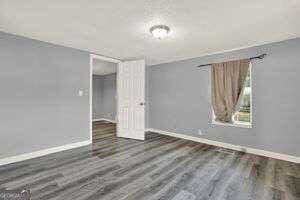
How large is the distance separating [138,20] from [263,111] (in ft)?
9.79

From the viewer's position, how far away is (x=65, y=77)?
11.9 feet

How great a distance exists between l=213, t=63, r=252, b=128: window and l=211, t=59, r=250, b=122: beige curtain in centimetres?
10

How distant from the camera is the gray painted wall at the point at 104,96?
24.8 feet

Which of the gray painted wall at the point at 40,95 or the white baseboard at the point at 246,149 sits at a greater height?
the gray painted wall at the point at 40,95

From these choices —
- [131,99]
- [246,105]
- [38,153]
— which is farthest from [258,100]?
[38,153]

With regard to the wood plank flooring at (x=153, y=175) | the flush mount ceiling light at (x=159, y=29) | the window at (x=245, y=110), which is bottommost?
the wood plank flooring at (x=153, y=175)

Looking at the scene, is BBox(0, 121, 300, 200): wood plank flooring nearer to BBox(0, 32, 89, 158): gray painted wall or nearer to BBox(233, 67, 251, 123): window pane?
BBox(0, 32, 89, 158): gray painted wall

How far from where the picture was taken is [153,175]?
Answer: 245 centimetres

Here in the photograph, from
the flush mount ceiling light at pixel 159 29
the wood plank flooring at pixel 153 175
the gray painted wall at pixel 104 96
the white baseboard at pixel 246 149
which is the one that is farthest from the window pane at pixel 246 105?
the gray painted wall at pixel 104 96

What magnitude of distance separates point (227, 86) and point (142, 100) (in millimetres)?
2136

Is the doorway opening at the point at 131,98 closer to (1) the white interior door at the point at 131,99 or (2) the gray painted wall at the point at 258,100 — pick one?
(1) the white interior door at the point at 131,99

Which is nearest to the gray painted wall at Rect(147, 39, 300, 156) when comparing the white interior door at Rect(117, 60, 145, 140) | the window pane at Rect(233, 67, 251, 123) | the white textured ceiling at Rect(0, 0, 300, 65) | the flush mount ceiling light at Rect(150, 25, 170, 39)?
the window pane at Rect(233, 67, 251, 123)

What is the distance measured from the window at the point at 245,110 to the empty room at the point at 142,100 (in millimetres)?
25

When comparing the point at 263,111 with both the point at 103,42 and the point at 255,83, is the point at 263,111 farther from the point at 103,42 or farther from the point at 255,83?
the point at 103,42
